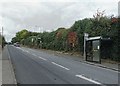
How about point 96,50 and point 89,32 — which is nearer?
point 96,50

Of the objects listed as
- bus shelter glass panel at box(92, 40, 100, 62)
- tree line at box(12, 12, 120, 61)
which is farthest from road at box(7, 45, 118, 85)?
tree line at box(12, 12, 120, 61)

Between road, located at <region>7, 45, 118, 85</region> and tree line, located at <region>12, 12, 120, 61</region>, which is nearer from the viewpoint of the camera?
road, located at <region>7, 45, 118, 85</region>

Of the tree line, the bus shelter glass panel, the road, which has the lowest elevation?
the road

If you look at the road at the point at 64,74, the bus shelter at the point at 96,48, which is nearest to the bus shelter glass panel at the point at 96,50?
the bus shelter at the point at 96,48

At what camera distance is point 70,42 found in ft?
166

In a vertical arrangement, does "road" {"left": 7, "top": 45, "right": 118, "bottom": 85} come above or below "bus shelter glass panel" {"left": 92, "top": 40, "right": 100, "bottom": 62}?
below

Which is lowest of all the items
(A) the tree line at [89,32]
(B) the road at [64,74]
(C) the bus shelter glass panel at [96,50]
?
(B) the road at [64,74]

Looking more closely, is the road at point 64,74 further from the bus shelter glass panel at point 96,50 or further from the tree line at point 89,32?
the tree line at point 89,32

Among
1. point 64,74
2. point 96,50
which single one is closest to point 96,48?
point 96,50

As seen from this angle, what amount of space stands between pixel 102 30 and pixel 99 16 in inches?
220

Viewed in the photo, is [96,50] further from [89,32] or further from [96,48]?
[89,32]

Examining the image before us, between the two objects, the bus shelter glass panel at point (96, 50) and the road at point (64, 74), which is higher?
the bus shelter glass panel at point (96, 50)

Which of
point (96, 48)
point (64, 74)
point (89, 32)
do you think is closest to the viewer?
point (64, 74)

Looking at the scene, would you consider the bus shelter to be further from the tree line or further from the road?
the road
